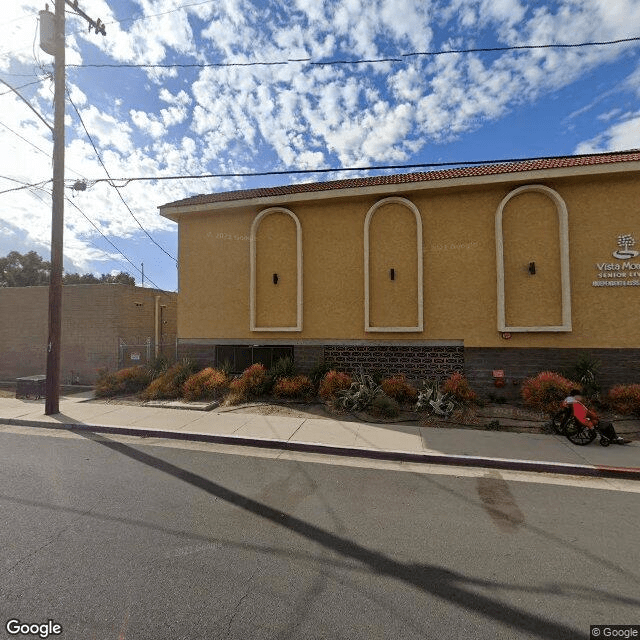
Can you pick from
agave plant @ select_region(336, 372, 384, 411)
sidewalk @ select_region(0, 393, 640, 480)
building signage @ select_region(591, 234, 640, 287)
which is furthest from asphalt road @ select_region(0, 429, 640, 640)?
building signage @ select_region(591, 234, 640, 287)

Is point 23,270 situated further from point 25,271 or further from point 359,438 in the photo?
Answer: point 359,438

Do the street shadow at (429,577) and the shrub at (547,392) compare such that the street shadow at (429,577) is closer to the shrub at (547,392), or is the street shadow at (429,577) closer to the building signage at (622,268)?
the shrub at (547,392)

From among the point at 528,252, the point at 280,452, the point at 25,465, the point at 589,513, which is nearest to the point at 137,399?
the point at 25,465

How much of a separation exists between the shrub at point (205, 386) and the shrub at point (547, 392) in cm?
830

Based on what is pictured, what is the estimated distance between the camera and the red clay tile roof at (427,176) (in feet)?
31.4

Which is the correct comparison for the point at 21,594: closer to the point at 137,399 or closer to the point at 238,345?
the point at 137,399

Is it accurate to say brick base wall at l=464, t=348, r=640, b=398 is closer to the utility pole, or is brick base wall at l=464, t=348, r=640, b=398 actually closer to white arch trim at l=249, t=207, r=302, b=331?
white arch trim at l=249, t=207, r=302, b=331

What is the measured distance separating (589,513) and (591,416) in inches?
123

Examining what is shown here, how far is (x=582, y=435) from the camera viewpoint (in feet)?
21.1

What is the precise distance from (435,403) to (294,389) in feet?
12.3

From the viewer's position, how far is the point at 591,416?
643cm

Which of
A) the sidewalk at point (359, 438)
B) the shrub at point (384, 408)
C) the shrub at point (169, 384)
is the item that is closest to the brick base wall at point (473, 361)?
the shrub at point (384, 408)

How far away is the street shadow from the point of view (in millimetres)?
2398

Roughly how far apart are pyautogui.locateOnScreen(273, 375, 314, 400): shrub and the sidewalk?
1.43 m
